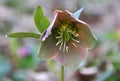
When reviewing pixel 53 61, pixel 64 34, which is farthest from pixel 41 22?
pixel 53 61

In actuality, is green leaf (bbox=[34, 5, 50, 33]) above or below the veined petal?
above

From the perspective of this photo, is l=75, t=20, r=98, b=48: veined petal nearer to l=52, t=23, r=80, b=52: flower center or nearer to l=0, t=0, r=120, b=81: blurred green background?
l=52, t=23, r=80, b=52: flower center

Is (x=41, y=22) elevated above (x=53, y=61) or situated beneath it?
situated beneath

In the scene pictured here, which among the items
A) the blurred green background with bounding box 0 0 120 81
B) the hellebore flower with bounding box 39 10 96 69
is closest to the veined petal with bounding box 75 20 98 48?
the hellebore flower with bounding box 39 10 96 69

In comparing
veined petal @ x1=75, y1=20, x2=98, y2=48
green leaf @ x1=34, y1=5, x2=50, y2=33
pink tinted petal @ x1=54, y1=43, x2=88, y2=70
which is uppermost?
green leaf @ x1=34, y1=5, x2=50, y2=33

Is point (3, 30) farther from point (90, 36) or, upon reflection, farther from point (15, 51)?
point (90, 36)

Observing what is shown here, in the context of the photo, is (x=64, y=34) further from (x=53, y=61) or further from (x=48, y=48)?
(x=53, y=61)

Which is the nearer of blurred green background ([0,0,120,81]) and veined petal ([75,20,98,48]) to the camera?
veined petal ([75,20,98,48])

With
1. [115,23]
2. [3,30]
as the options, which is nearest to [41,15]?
[3,30]
